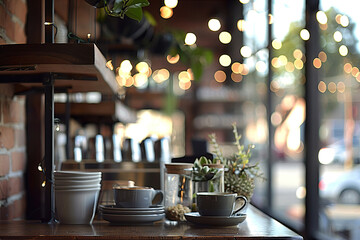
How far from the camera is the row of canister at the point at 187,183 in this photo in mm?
1657

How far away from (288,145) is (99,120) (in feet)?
9.17

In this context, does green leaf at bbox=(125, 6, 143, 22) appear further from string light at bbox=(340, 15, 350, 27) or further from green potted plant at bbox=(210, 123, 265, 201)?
string light at bbox=(340, 15, 350, 27)

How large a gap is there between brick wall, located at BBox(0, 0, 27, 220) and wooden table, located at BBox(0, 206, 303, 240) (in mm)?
256

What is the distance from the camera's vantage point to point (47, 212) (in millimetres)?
1557

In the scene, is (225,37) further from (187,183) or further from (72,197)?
(72,197)

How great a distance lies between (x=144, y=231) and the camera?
139 centimetres

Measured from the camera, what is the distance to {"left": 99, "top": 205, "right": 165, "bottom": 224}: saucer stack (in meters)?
1.51

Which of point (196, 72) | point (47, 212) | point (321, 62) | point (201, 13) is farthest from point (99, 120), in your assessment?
point (201, 13)

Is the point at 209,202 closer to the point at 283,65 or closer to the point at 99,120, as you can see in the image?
the point at 99,120

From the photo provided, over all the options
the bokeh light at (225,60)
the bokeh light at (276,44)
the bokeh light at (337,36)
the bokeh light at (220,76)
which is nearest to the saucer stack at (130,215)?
the bokeh light at (337,36)

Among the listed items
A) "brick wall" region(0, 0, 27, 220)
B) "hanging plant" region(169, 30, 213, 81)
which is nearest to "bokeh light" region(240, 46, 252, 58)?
"hanging plant" region(169, 30, 213, 81)

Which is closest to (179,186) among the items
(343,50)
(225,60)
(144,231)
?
(144,231)

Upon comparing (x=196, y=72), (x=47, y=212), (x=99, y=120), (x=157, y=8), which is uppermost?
(x=157, y=8)

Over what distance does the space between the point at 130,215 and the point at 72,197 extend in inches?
6.7
